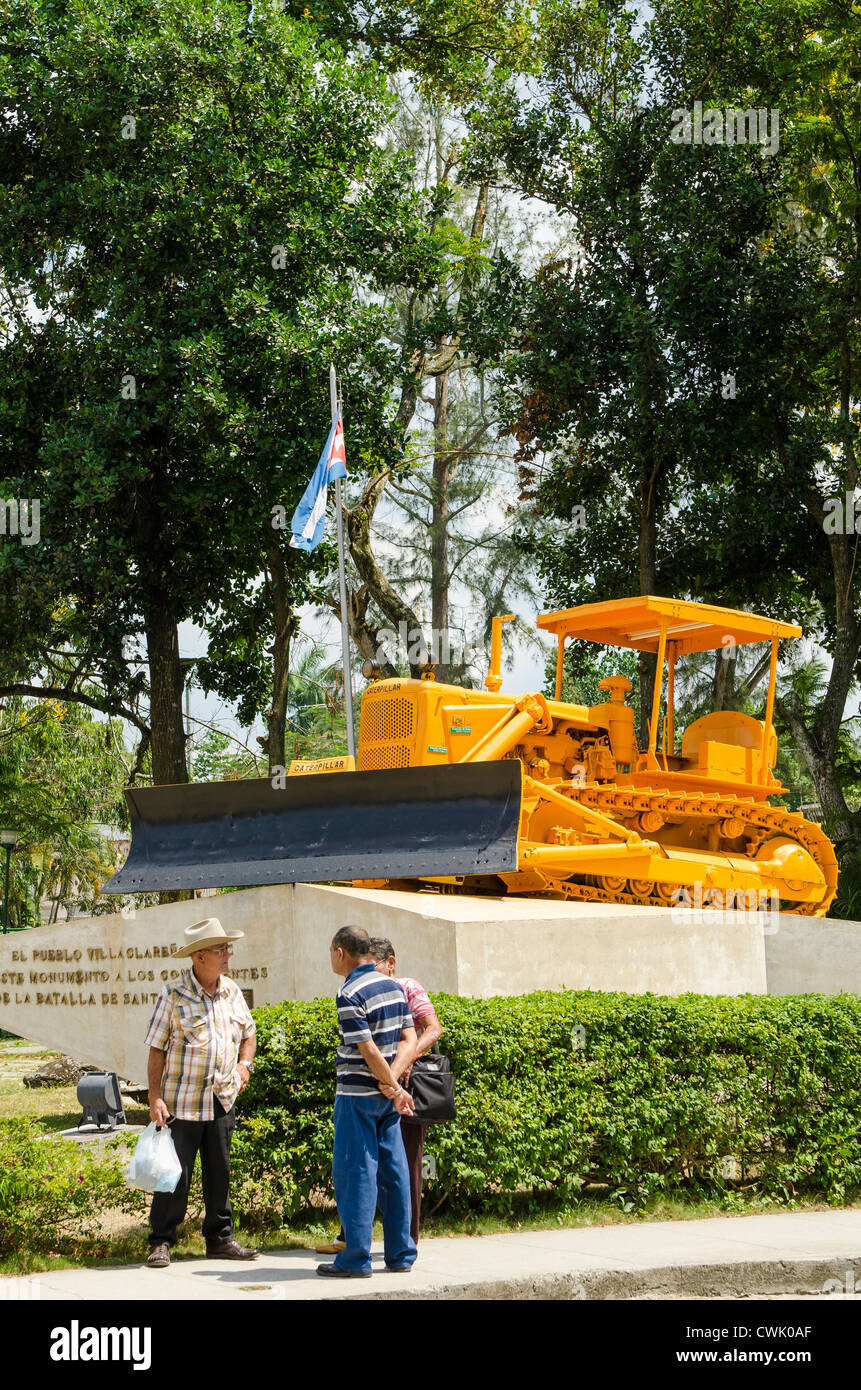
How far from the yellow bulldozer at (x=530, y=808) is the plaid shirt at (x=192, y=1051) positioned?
4.45 m

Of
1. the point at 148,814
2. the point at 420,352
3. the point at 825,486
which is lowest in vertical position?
the point at 148,814

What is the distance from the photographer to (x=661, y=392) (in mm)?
22719

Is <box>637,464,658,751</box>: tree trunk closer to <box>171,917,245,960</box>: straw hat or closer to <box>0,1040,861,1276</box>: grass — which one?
<box>0,1040,861,1276</box>: grass

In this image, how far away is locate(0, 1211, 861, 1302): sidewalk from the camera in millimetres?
5852

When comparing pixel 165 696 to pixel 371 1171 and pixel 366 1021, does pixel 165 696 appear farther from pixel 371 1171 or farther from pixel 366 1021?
pixel 371 1171

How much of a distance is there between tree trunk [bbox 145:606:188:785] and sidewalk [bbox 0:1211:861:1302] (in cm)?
1416

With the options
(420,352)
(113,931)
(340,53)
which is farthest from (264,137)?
(113,931)

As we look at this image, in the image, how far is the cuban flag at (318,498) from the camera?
16.4m

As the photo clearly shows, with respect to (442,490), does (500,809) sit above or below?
below

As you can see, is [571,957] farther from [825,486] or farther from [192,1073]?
[825,486]

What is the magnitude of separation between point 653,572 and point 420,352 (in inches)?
218

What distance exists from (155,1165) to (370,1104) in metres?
1.05

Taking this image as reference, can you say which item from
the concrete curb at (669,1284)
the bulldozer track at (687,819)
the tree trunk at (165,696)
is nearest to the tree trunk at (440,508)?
the tree trunk at (165,696)

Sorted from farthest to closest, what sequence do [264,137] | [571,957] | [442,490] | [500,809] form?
[442,490] → [264,137] → [500,809] → [571,957]
